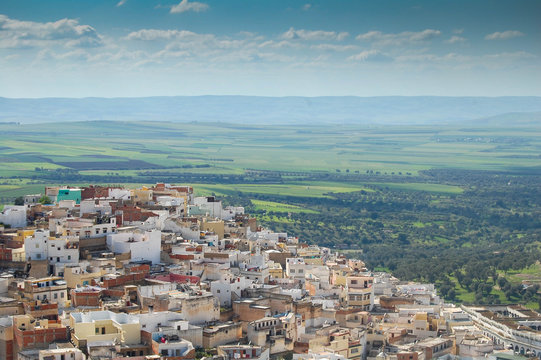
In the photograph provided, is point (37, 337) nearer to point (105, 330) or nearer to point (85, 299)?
point (105, 330)

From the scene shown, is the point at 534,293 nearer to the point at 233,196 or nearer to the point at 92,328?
the point at 92,328

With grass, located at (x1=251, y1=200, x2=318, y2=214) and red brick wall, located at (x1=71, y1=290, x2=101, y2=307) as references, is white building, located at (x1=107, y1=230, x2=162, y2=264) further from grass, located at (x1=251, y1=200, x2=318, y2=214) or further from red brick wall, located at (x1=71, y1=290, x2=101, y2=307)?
grass, located at (x1=251, y1=200, x2=318, y2=214)

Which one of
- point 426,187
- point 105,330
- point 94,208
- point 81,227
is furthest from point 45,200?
point 426,187

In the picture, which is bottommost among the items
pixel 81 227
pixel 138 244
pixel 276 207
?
pixel 276 207

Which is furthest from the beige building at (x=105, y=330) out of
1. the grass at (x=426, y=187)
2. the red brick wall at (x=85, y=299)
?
the grass at (x=426, y=187)

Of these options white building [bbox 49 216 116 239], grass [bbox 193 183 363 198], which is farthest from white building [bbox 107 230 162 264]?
grass [bbox 193 183 363 198]

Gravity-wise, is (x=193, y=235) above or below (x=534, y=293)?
above

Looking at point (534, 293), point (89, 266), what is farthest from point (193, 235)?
point (534, 293)
